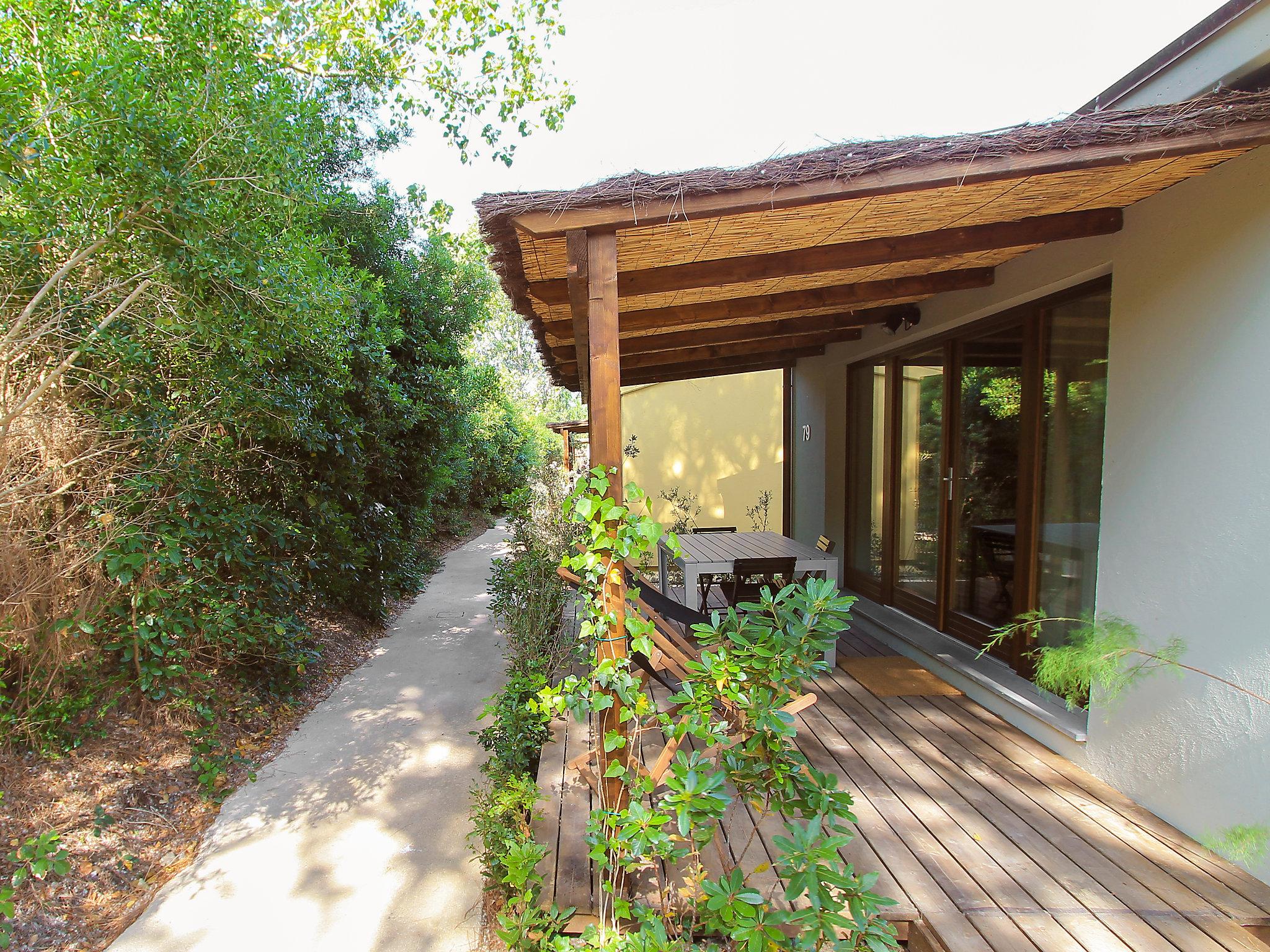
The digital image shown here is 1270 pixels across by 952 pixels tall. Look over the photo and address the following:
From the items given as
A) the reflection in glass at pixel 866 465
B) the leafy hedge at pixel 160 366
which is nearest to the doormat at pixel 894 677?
the reflection in glass at pixel 866 465

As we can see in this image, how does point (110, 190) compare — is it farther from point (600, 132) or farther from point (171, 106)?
point (600, 132)

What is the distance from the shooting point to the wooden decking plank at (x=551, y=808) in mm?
2230

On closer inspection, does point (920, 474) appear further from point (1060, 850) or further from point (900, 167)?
point (900, 167)

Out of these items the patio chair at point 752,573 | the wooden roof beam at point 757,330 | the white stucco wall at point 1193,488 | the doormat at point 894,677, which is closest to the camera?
the white stucco wall at point 1193,488

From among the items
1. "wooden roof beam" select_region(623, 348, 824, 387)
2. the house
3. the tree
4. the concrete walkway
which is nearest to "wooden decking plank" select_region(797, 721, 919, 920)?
the house

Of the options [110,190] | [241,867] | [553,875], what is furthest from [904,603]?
[110,190]

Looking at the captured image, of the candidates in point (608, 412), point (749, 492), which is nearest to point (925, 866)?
Answer: point (608, 412)

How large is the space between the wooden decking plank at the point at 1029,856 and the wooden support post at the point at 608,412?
1372 mm

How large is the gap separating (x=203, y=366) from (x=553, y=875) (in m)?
3.24

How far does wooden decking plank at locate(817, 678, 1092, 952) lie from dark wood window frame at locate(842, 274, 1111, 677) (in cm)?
99

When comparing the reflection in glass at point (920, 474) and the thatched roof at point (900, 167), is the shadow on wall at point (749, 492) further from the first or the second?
the thatched roof at point (900, 167)

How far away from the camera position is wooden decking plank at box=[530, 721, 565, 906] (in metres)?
2.23

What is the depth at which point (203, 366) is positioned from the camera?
3656mm

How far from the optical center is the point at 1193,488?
2371 mm
